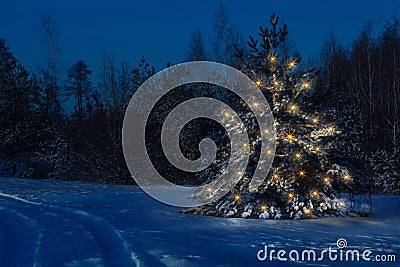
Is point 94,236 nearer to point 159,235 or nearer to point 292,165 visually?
point 159,235

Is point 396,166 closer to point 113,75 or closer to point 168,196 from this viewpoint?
point 168,196

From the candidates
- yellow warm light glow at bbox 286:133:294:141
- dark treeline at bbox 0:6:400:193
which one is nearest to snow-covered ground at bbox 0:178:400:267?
yellow warm light glow at bbox 286:133:294:141

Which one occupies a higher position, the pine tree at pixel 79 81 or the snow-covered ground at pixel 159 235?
the pine tree at pixel 79 81

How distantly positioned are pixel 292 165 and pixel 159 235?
386 cm

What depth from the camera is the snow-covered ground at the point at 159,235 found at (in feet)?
16.8

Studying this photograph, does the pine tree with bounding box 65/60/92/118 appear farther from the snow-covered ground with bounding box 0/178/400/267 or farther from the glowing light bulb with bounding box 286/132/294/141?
the glowing light bulb with bounding box 286/132/294/141

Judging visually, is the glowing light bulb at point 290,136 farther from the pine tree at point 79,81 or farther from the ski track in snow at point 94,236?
the pine tree at point 79,81

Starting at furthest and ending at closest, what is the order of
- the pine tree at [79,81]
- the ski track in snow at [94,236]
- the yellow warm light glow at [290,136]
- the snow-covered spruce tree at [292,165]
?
1. the pine tree at [79,81]
2. the yellow warm light glow at [290,136]
3. the snow-covered spruce tree at [292,165]
4. the ski track in snow at [94,236]

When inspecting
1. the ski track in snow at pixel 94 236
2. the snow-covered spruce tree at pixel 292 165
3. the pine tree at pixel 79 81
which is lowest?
the ski track in snow at pixel 94 236

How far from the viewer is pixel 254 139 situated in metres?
9.39

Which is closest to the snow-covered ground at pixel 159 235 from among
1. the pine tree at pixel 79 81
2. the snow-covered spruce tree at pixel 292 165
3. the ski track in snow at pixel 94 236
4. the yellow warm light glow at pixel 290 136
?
the ski track in snow at pixel 94 236

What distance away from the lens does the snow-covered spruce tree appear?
29.5 feet

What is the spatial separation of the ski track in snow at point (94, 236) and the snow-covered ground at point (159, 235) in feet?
0.04

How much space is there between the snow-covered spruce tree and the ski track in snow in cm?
269
